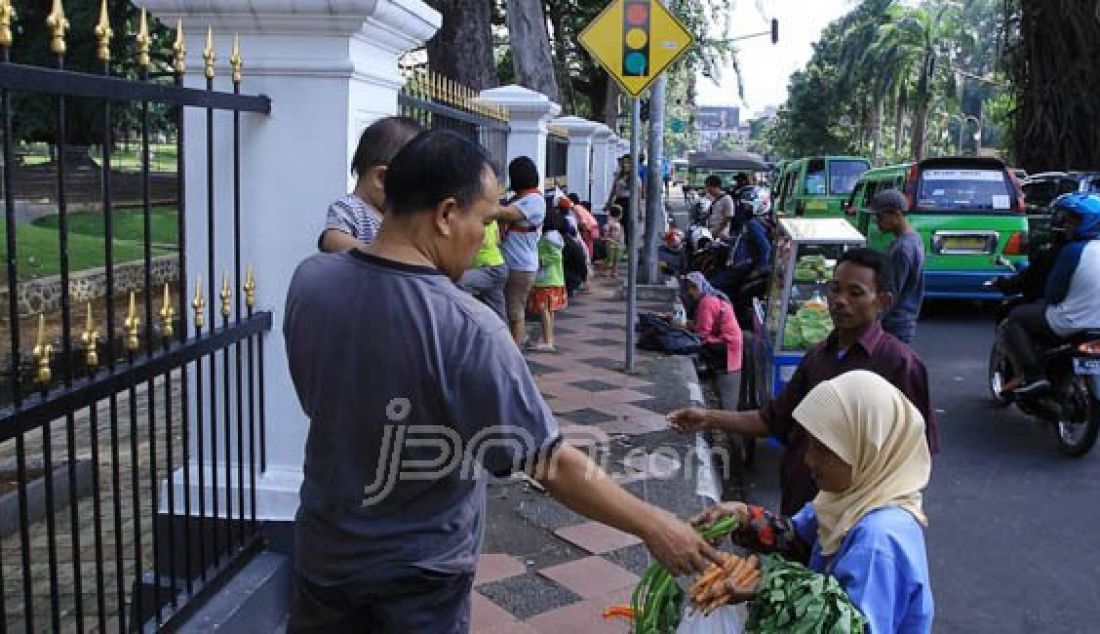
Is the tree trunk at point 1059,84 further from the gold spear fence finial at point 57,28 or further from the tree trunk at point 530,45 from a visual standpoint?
the gold spear fence finial at point 57,28

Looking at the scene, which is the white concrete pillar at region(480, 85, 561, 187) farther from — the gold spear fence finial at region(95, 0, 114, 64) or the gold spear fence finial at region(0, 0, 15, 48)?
the gold spear fence finial at region(0, 0, 15, 48)

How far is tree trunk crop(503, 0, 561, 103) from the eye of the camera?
43.0 feet

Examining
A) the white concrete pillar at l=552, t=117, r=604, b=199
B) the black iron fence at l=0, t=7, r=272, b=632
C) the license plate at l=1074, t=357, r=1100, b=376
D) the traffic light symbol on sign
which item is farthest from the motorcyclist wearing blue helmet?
the white concrete pillar at l=552, t=117, r=604, b=199

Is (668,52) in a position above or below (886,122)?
below

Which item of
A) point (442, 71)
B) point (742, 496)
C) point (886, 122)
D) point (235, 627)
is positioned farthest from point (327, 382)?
point (886, 122)

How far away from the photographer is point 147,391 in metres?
3.16

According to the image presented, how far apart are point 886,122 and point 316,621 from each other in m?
66.8

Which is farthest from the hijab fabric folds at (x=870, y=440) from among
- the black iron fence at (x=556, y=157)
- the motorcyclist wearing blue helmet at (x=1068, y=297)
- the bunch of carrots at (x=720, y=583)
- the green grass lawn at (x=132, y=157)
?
the black iron fence at (x=556, y=157)

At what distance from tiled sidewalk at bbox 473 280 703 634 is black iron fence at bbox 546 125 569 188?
3.41 metres

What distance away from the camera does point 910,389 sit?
3.38 m

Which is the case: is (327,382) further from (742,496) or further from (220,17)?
(742,496)

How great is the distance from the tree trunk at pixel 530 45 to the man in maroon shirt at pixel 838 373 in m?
10.1

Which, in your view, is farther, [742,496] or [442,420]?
[742,496]

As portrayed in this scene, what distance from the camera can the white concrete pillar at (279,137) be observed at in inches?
138
